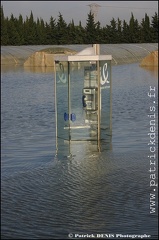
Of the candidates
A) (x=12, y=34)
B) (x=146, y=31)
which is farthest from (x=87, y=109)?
(x=146, y=31)

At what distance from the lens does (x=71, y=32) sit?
7338 cm

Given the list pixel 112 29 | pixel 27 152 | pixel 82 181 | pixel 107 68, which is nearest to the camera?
pixel 82 181

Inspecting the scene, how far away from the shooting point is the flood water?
7863 millimetres

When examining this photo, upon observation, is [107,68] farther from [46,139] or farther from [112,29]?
[112,29]

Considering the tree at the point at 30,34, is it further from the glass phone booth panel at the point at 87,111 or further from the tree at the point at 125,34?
the glass phone booth panel at the point at 87,111

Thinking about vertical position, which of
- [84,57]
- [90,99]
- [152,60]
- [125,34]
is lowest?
[90,99]

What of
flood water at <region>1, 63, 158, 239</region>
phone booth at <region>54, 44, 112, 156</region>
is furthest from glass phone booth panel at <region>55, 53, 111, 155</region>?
flood water at <region>1, 63, 158, 239</region>

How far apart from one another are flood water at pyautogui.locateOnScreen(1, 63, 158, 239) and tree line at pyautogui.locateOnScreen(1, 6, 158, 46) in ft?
158

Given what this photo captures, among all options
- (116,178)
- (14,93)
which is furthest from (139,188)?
(14,93)

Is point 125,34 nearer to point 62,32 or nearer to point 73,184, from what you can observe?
point 62,32

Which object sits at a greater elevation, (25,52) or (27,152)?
(25,52)

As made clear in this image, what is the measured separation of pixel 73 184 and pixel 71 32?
63986 millimetres

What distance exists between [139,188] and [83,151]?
4.10 m

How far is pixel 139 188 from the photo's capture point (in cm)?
981
